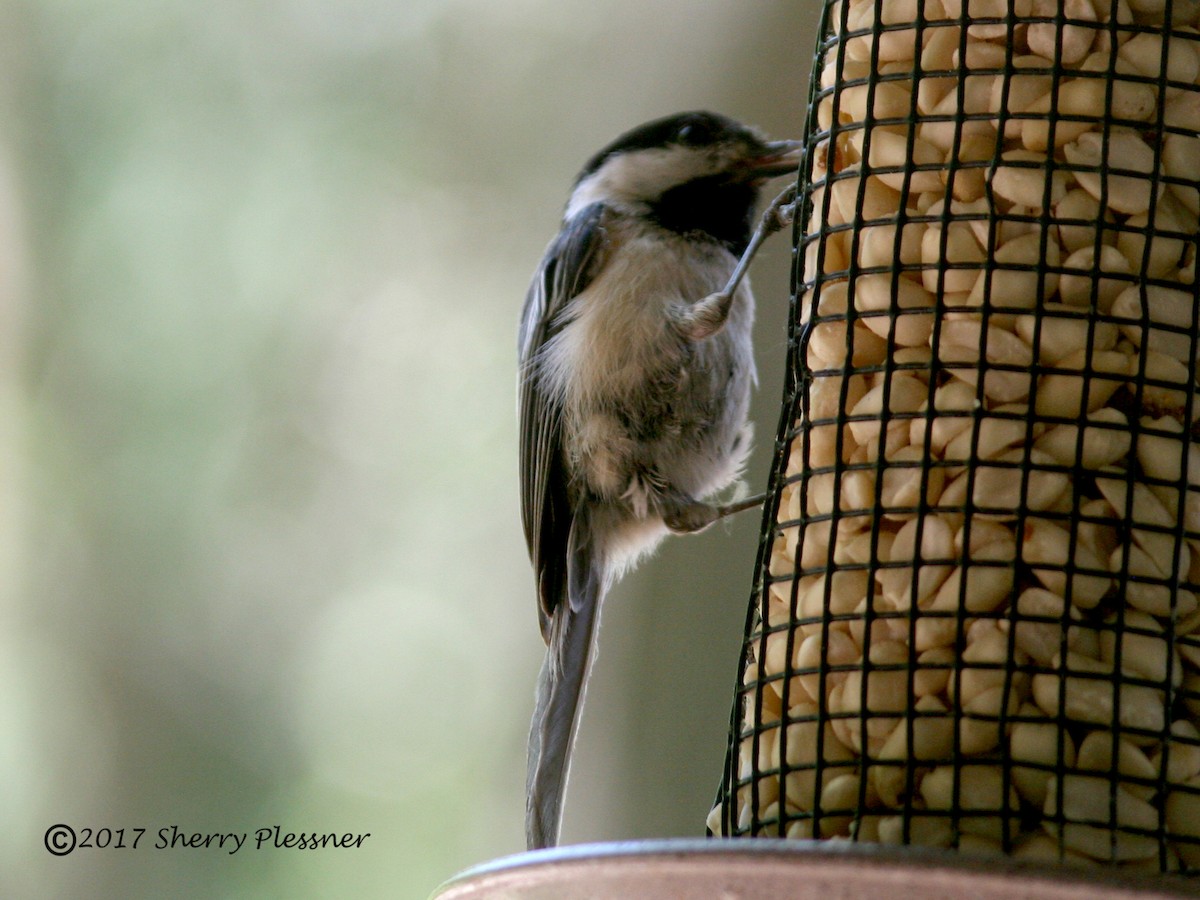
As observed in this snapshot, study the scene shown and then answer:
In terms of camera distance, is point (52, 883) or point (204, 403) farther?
point (204, 403)

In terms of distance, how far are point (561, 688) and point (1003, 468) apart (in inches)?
48.1

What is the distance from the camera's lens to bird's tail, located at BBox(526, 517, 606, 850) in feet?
7.14

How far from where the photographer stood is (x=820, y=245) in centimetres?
153

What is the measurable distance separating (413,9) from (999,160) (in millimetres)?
2844

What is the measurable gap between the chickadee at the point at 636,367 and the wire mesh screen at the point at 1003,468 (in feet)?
3.33

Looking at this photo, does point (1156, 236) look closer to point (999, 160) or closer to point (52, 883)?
point (999, 160)

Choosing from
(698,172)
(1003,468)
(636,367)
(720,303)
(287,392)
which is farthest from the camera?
(287,392)

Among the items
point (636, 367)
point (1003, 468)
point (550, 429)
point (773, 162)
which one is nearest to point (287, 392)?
point (550, 429)

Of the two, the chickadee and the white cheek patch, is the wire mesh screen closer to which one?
the chickadee

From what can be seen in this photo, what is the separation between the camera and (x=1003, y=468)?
4.35ft

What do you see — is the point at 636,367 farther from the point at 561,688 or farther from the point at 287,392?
the point at 287,392

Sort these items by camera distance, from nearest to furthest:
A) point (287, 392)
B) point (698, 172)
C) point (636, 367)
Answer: point (636, 367) → point (698, 172) → point (287, 392)

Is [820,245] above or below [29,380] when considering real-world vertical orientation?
below

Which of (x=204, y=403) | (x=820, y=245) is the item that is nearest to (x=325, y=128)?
(x=204, y=403)
